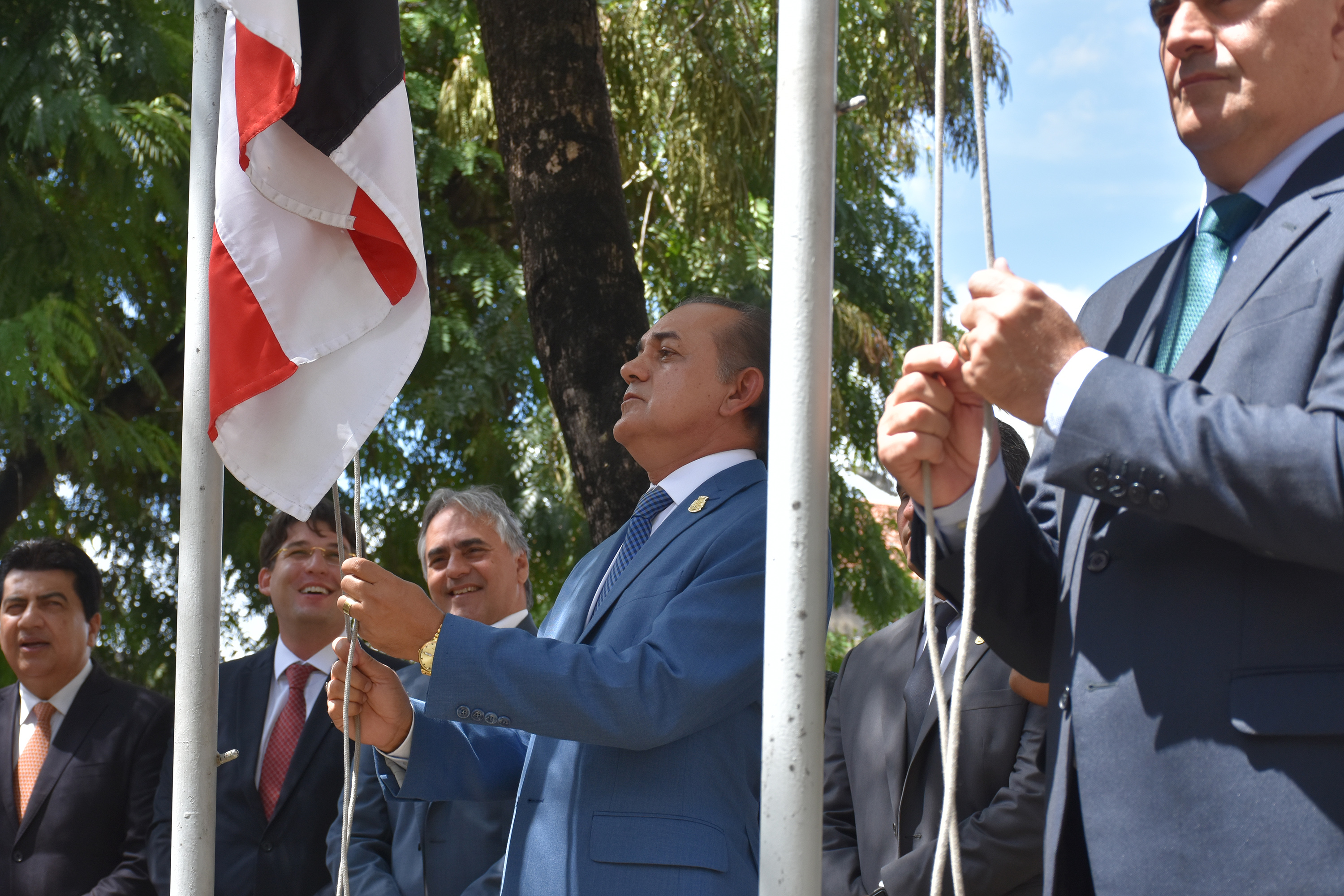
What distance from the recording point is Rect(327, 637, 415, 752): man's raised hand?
256cm

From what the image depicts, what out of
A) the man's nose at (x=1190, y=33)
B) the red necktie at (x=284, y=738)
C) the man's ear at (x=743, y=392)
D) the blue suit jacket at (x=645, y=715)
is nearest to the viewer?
the man's nose at (x=1190, y=33)

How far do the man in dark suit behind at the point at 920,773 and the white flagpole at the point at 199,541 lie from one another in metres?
1.32

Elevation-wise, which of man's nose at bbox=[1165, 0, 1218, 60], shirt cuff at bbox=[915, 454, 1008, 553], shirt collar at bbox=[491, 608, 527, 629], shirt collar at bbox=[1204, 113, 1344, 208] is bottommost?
shirt collar at bbox=[491, 608, 527, 629]

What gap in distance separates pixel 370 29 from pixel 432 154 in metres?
4.61

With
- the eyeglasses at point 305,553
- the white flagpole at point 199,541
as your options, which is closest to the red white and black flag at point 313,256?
the white flagpole at point 199,541

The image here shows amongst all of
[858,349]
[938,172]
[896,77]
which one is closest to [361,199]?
[938,172]

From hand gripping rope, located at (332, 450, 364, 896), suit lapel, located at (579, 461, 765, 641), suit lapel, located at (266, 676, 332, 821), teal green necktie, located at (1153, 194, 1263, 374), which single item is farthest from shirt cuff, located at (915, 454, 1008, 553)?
suit lapel, located at (266, 676, 332, 821)

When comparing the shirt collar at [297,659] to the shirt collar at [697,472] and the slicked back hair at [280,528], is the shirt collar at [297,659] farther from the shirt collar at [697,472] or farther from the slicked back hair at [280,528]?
the shirt collar at [697,472]

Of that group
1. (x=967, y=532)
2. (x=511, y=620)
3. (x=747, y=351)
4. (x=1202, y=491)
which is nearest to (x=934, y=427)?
(x=967, y=532)

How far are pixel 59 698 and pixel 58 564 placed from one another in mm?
517

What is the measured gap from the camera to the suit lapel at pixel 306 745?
13.0ft

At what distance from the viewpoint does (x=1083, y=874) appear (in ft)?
5.30

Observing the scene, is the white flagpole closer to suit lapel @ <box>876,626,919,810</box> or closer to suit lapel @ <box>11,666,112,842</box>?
suit lapel @ <box>876,626,919,810</box>

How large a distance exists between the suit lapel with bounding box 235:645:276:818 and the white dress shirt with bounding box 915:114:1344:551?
2.87 metres
